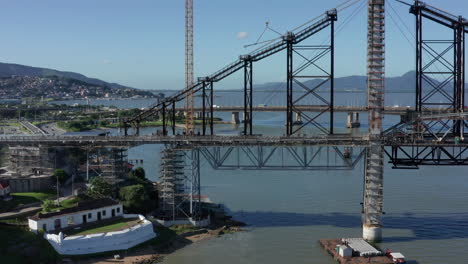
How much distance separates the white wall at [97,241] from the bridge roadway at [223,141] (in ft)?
34.7

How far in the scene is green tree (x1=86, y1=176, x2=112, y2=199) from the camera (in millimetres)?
49531

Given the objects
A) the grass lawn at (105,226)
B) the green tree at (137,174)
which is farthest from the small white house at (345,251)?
the green tree at (137,174)

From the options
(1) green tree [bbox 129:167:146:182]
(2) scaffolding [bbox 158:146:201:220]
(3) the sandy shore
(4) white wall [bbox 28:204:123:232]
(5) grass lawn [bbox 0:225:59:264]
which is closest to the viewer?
(5) grass lawn [bbox 0:225:59:264]

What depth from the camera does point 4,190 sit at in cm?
4625

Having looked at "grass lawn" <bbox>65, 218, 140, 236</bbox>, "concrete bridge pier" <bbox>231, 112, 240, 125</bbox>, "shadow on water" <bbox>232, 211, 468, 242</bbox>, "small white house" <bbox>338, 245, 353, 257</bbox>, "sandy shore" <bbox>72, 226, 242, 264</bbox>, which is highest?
"concrete bridge pier" <bbox>231, 112, 240, 125</bbox>

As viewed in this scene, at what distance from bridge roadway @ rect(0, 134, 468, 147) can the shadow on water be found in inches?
343

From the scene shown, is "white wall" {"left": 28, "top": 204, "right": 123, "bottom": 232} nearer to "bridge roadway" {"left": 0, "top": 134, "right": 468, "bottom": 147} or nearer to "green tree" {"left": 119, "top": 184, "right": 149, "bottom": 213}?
"green tree" {"left": 119, "top": 184, "right": 149, "bottom": 213}

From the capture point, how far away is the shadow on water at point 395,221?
44.3 metres

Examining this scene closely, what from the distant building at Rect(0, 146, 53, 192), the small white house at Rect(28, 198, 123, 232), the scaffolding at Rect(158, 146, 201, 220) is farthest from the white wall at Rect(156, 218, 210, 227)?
the distant building at Rect(0, 146, 53, 192)

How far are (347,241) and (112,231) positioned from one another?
20.7 meters

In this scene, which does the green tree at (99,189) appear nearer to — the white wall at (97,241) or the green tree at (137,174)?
the green tree at (137,174)

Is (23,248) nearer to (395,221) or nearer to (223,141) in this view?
(223,141)

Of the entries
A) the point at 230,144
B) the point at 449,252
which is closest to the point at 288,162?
the point at 230,144

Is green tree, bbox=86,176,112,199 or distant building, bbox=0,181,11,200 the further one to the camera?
green tree, bbox=86,176,112,199
